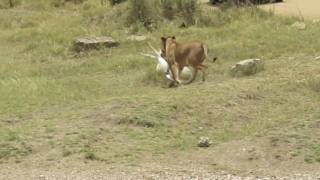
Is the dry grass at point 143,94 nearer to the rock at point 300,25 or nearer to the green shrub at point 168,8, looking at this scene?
the rock at point 300,25

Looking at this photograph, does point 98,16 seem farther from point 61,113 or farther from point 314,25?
point 61,113

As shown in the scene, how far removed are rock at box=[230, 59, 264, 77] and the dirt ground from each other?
6324 millimetres

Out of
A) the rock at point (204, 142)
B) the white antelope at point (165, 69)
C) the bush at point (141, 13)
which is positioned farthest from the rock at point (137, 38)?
the rock at point (204, 142)

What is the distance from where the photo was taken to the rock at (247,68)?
11352 millimetres

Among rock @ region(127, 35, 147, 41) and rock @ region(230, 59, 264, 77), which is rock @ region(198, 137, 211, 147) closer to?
rock @ region(230, 59, 264, 77)

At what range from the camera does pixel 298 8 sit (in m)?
18.8

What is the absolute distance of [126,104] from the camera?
9250mm

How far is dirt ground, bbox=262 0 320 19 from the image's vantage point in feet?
58.8

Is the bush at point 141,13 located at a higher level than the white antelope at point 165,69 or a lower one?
lower

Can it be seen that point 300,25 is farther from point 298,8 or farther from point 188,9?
point 298,8

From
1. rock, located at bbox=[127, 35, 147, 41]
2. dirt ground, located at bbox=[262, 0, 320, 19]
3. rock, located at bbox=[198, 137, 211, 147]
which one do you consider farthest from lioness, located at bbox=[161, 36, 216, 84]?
dirt ground, located at bbox=[262, 0, 320, 19]

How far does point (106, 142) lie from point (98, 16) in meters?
11.2

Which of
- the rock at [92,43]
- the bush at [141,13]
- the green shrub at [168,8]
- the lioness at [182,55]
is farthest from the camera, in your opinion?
the green shrub at [168,8]

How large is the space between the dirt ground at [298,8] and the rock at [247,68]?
6.32 meters
